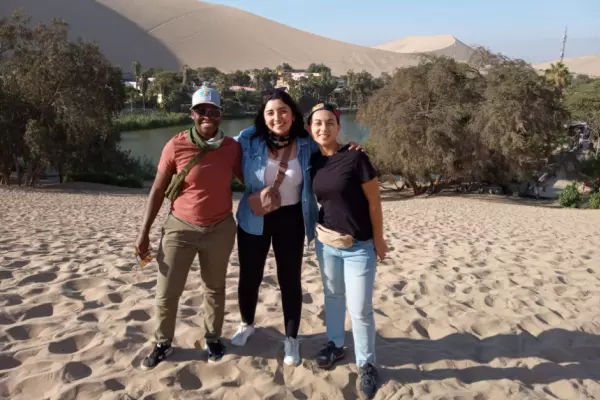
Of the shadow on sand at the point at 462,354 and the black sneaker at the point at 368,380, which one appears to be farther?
the shadow on sand at the point at 462,354

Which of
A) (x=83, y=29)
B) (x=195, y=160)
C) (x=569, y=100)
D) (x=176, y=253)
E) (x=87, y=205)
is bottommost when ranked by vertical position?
(x=87, y=205)

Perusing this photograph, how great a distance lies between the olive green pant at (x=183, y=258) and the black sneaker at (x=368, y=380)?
92cm

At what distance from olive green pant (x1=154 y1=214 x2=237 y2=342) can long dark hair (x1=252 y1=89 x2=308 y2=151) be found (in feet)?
1.70

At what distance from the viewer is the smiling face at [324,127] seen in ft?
8.12

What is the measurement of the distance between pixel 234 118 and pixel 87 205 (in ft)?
147

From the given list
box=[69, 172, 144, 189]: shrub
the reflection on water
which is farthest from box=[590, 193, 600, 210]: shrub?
box=[69, 172, 144, 189]: shrub

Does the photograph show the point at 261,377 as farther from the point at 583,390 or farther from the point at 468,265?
the point at 468,265

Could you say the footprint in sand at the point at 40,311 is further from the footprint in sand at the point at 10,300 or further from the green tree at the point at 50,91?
the green tree at the point at 50,91

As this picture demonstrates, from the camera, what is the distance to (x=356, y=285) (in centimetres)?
246

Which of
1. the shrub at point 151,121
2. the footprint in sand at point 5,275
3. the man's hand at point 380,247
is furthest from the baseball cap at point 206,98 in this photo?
the shrub at point 151,121

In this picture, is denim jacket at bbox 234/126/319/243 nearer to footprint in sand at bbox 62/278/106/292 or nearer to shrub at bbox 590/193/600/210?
footprint in sand at bbox 62/278/106/292

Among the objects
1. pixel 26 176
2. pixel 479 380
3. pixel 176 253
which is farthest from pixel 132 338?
pixel 26 176

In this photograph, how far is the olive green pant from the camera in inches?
98.9

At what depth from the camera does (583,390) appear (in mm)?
2621
